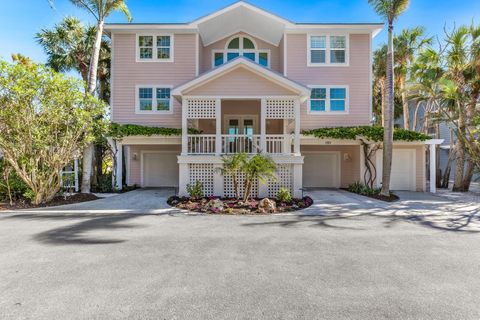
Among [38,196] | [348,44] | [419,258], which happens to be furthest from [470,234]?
[38,196]

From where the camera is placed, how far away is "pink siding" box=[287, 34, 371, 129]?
1408cm

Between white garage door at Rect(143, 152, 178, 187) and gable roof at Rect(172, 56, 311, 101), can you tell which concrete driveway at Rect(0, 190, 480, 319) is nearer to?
gable roof at Rect(172, 56, 311, 101)

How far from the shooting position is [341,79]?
46.3 ft

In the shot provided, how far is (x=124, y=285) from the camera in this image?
3648 millimetres

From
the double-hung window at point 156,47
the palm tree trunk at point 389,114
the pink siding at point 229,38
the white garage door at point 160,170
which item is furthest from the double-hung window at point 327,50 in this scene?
the white garage door at point 160,170

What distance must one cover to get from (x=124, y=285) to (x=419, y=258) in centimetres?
511

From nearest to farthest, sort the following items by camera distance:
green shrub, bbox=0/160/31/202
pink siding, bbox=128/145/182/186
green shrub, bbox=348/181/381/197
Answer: green shrub, bbox=0/160/31/202, green shrub, bbox=348/181/381/197, pink siding, bbox=128/145/182/186

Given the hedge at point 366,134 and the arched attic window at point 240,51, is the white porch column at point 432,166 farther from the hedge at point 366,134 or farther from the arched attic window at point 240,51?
the arched attic window at point 240,51

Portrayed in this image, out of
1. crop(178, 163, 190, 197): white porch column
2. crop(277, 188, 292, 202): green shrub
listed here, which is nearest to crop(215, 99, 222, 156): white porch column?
crop(178, 163, 190, 197): white porch column

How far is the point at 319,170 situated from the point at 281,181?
216 inches

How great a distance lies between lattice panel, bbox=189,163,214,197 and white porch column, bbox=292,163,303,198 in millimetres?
3502

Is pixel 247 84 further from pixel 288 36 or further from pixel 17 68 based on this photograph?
pixel 17 68

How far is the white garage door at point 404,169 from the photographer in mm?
14070

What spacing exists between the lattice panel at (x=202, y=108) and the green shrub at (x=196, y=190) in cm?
292
